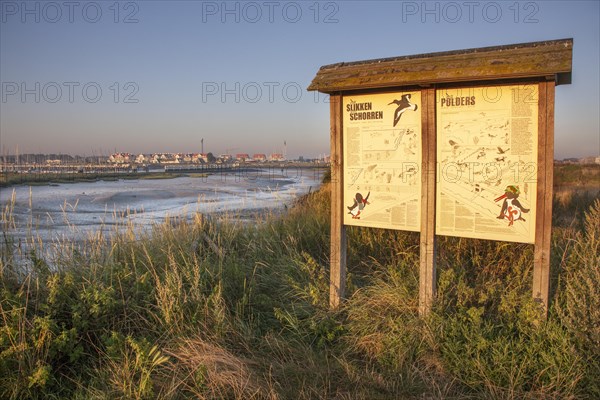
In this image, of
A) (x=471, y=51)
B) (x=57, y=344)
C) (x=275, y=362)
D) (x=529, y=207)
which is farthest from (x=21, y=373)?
Answer: (x=471, y=51)

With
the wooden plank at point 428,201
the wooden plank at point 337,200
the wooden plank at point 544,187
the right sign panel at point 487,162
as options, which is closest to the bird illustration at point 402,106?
the wooden plank at point 428,201

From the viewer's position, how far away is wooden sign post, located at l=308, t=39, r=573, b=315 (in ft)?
14.2

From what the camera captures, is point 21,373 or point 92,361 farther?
point 92,361

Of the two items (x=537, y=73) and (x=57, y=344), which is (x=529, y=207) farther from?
(x=57, y=344)

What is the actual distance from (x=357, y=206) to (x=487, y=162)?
1518 millimetres

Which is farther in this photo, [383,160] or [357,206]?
[357,206]

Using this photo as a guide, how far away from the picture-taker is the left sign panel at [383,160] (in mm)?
4965

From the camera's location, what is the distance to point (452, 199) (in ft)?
15.5

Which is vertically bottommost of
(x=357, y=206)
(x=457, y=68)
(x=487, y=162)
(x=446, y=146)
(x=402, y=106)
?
(x=357, y=206)

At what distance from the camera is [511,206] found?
444 cm

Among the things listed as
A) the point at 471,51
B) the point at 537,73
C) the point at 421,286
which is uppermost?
the point at 471,51

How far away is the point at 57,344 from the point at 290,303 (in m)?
2.54

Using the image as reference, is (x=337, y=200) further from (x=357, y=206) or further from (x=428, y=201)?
(x=428, y=201)

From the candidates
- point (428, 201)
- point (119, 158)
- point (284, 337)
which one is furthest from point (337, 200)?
point (119, 158)
